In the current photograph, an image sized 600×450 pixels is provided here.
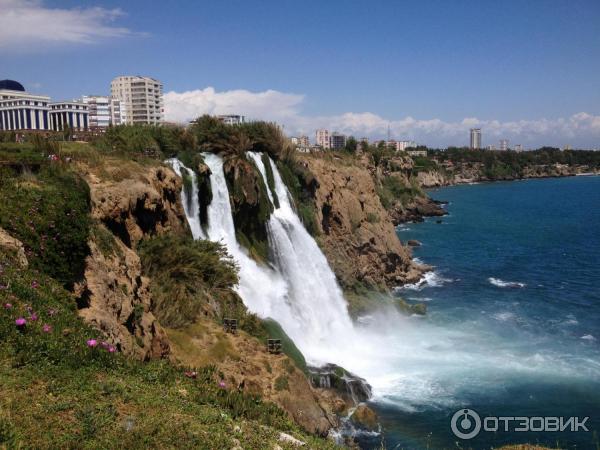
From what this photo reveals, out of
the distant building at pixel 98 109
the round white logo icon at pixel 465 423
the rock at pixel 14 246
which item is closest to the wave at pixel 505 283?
the round white logo icon at pixel 465 423

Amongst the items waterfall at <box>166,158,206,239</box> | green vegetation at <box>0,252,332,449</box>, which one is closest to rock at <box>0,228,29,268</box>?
green vegetation at <box>0,252,332,449</box>

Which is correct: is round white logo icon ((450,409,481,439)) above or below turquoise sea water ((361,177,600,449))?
below

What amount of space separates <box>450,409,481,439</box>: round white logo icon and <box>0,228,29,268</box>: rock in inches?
541

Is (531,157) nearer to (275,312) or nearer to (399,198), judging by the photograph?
(399,198)

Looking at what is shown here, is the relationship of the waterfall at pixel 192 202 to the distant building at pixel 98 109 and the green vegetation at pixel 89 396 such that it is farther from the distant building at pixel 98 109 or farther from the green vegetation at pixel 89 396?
the distant building at pixel 98 109

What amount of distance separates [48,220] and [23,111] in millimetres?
79594

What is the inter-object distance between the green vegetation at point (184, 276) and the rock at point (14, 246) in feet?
17.0

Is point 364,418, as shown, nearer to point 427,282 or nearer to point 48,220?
point 48,220

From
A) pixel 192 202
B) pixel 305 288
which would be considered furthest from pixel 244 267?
pixel 305 288

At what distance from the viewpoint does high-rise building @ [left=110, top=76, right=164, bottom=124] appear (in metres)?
120

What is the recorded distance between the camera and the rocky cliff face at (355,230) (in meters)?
34.7

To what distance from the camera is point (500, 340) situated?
25.8 metres

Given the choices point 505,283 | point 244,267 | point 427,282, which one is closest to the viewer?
point 244,267

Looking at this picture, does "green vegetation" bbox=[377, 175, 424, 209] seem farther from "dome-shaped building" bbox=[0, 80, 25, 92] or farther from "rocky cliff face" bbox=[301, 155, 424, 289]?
"dome-shaped building" bbox=[0, 80, 25, 92]
